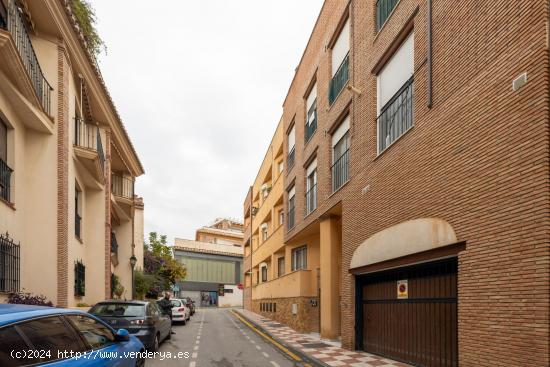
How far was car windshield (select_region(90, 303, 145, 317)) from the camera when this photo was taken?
10.8m

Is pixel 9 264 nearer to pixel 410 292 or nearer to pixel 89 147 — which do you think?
pixel 89 147

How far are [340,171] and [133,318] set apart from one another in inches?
324

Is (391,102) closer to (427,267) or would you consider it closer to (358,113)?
(358,113)

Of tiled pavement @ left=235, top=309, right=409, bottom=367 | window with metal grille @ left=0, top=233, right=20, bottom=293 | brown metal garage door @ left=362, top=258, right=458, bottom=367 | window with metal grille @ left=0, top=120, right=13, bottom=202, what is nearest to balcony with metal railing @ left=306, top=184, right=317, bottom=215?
tiled pavement @ left=235, top=309, right=409, bottom=367

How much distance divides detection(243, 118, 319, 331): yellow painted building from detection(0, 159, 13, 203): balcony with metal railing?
478 inches

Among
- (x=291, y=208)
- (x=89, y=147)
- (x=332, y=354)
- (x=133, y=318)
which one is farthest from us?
(x=291, y=208)

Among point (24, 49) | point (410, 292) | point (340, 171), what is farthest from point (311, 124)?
point (24, 49)

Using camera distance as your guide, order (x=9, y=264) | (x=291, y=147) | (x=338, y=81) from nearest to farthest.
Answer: (x=9, y=264)
(x=338, y=81)
(x=291, y=147)

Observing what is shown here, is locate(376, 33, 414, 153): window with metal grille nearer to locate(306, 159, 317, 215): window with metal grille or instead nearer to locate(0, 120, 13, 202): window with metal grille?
locate(306, 159, 317, 215): window with metal grille

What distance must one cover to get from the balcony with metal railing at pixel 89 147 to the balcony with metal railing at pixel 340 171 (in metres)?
8.34

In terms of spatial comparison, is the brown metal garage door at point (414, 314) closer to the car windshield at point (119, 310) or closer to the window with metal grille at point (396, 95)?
the window with metal grille at point (396, 95)

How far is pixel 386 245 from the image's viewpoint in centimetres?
Result: 1052

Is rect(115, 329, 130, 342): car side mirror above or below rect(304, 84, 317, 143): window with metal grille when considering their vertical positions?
below

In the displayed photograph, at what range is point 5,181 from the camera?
33.2ft
